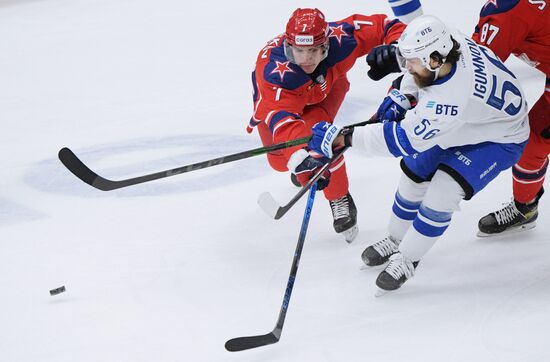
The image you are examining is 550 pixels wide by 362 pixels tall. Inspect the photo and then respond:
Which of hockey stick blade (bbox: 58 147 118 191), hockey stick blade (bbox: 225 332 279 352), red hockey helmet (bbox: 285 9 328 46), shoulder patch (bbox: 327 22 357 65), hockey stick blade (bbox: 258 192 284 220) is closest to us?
hockey stick blade (bbox: 225 332 279 352)

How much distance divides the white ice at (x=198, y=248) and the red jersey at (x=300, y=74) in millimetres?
467

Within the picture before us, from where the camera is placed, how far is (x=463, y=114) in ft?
8.09

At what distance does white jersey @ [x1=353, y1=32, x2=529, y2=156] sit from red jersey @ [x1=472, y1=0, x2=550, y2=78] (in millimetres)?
306

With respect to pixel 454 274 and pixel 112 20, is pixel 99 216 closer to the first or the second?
pixel 454 274

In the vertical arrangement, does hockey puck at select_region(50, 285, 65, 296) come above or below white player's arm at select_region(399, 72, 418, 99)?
below

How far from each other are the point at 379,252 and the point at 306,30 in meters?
0.85

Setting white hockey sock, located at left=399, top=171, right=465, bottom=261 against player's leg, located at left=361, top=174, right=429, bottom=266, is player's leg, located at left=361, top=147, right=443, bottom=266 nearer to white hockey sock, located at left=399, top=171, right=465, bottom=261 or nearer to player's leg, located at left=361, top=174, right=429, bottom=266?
player's leg, located at left=361, top=174, right=429, bottom=266

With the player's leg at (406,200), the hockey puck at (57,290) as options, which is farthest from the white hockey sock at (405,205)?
the hockey puck at (57,290)

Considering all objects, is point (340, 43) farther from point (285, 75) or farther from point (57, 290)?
point (57, 290)

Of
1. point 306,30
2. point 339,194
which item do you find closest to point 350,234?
point 339,194

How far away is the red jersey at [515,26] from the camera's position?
2.88m

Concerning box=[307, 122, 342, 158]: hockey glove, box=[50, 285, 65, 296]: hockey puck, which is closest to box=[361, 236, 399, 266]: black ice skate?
box=[307, 122, 342, 158]: hockey glove

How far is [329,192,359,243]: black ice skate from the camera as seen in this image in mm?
3090

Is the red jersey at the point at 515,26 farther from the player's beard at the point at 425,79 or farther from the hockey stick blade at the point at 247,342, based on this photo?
the hockey stick blade at the point at 247,342
